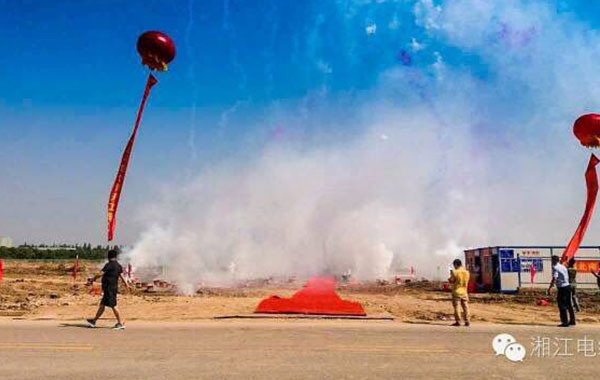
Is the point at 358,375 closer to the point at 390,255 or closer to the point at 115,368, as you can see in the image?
the point at 115,368

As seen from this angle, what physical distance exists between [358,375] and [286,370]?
3.56ft

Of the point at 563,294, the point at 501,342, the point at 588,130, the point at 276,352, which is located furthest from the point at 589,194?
the point at 276,352

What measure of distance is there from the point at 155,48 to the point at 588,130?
15.0m

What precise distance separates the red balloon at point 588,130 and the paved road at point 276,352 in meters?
7.70

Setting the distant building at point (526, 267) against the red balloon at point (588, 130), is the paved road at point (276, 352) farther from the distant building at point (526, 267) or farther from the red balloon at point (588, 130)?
the distant building at point (526, 267)

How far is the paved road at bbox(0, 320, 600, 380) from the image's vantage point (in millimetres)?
7309

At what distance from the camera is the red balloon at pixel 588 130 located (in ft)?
58.0

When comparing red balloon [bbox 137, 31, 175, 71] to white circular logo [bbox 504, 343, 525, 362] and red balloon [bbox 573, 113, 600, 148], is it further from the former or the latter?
red balloon [bbox 573, 113, 600, 148]

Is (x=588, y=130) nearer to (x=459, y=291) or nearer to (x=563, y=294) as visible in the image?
(x=563, y=294)

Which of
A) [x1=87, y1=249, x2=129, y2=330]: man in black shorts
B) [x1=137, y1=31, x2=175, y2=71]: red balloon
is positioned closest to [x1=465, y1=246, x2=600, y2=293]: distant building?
[x1=137, y1=31, x2=175, y2=71]: red balloon

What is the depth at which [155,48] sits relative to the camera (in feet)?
49.0

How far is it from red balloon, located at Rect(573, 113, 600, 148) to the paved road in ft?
25.2

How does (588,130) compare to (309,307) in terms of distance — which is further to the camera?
(588,130)

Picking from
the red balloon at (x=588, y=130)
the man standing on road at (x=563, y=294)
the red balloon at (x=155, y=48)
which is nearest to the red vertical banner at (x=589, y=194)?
the red balloon at (x=588, y=130)
